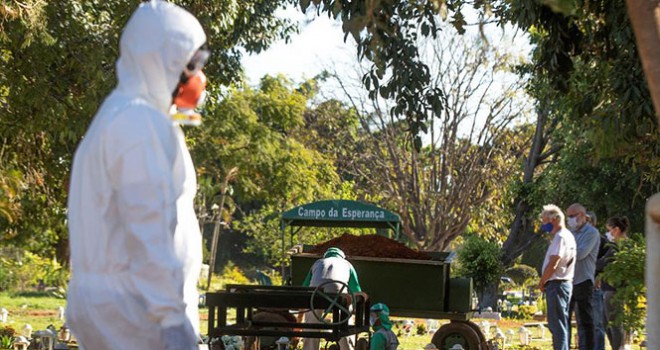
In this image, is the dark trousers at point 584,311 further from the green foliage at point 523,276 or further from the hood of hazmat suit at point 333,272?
the green foliage at point 523,276

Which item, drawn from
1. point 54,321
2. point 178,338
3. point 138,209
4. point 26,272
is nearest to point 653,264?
point 178,338

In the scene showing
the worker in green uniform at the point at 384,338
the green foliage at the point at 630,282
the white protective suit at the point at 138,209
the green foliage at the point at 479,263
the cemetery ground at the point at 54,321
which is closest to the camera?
the white protective suit at the point at 138,209

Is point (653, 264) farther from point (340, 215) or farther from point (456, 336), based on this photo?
point (340, 215)

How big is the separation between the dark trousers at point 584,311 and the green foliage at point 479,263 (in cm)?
818

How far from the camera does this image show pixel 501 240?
4075cm

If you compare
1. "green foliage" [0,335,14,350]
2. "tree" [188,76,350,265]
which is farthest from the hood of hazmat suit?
"tree" [188,76,350,265]

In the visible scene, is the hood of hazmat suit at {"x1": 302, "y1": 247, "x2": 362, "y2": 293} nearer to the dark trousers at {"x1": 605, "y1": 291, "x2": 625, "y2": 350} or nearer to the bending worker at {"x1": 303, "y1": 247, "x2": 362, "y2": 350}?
the bending worker at {"x1": 303, "y1": 247, "x2": 362, "y2": 350}

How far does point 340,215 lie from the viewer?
21453 mm

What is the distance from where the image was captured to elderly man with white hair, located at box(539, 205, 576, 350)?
1266 cm

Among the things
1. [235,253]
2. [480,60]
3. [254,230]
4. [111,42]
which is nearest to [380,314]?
[111,42]

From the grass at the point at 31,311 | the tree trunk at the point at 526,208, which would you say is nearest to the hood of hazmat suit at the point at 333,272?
the grass at the point at 31,311

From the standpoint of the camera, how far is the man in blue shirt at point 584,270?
43.7ft

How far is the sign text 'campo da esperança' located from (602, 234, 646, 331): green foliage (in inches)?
357

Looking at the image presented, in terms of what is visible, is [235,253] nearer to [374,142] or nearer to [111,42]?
[374,142]
